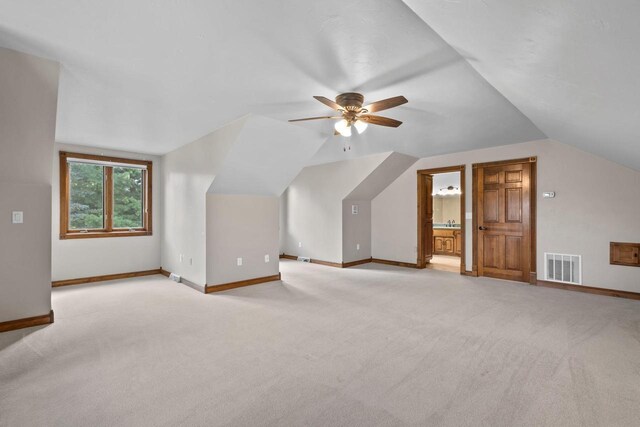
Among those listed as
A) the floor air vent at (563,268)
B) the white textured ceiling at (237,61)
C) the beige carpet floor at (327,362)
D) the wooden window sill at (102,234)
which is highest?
the white textured ceiling at (237,61)

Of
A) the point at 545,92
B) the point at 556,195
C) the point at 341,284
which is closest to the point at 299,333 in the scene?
the point at 341,284

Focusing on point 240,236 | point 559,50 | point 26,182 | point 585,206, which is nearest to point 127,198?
point 240,236

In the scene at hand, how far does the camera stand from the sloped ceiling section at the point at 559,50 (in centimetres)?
131

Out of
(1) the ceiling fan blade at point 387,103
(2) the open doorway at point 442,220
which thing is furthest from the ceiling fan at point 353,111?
(2) the open doorway at point 442,220

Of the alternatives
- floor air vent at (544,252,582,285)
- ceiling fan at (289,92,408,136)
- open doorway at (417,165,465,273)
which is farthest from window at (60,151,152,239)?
floor air vent at (544,252,582,285)

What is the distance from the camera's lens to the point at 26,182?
10.1ft

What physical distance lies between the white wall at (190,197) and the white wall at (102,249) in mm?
185

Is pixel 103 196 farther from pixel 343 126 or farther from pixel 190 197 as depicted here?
pixel 343 126

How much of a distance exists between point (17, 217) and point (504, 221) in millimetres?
6558

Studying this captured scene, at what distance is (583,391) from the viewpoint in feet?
6.79

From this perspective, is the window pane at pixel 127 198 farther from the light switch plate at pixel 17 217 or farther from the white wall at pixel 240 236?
the light switch plate at pixel 17 217

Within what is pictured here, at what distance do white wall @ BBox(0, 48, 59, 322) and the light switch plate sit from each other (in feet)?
0.08

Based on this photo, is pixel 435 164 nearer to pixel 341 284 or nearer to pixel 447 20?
pixel 341 284

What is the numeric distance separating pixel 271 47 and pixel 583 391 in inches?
126
